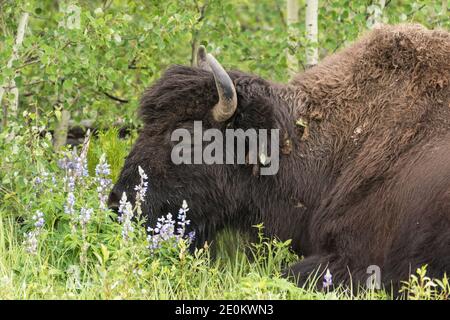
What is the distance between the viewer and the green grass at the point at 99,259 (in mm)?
5098

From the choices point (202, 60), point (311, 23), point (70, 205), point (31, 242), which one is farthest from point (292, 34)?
point (31, 242)

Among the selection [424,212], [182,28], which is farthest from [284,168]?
[182,28]

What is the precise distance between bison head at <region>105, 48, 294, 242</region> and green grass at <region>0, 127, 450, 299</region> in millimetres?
255

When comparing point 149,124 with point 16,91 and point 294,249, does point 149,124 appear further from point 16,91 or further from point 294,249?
point 16,91

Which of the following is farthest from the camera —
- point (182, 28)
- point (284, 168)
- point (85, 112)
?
point (85, 112)

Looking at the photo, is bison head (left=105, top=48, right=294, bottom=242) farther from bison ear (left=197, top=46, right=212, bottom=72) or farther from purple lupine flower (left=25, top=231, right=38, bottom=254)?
purple lupine flower (left=25, top=231, right=38, bottom=254)

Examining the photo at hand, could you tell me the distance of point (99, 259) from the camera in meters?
4.91

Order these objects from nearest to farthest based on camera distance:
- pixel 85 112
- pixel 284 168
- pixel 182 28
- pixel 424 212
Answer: pixel 424 212 → pixel 284 168 → pixel 182 28 → pixel 85 112

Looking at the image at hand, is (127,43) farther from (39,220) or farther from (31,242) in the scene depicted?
(31,242)

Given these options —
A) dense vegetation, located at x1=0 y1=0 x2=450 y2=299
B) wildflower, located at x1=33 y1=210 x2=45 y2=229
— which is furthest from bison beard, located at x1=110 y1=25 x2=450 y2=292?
wildflower, located at x1=33 y1=210 x2=45 y2=229

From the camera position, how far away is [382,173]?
5762 millimetres

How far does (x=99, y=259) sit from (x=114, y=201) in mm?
1359

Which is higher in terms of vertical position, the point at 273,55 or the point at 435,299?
the point at 273,55
